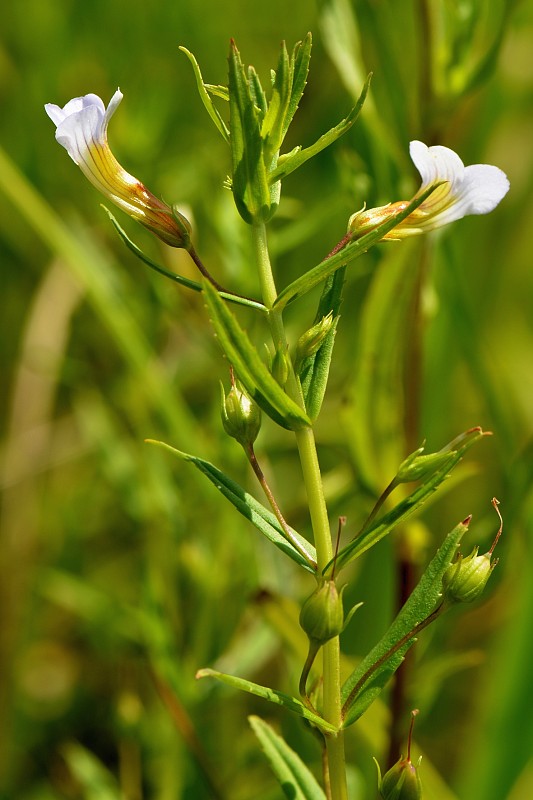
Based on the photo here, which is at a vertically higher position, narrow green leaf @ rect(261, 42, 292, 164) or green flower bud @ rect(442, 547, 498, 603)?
narrow green leaf @ rect(261, 42, 292, 164)

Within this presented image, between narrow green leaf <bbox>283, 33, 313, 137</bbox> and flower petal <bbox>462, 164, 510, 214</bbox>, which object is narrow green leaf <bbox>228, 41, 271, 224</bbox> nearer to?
narrow green leaf <bbox>283, 33, 313, 137</bbox>

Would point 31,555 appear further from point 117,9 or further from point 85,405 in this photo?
point 117,9

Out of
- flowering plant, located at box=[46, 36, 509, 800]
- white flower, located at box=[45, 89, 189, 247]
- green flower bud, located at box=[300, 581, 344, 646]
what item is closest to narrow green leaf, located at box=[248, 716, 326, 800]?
flowering plant, located at box=[46, 36, 509, 800]

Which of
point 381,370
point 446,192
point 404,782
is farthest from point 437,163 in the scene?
point 381,370

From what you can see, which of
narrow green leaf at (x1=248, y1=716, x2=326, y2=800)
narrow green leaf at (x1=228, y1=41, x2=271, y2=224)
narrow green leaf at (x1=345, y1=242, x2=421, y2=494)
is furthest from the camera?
narrow green leaf at (x1=345, y1=242, x2=421, y2=494)

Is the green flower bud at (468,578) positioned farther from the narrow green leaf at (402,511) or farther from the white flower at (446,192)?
the white flower at (446,192)

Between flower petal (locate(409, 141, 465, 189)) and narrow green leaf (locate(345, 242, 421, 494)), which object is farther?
narrow green leaf (locate(345, 242, 421, 494))

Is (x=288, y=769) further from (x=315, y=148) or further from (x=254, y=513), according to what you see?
(x=315, y=148)

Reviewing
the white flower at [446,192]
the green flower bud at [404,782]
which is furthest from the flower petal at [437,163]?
the green flower bud at [404,782]
